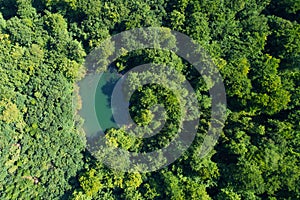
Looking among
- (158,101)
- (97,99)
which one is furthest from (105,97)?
(158,101)

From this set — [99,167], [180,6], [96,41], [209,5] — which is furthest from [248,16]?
[99,167]

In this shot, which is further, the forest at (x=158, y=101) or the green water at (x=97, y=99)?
the green water at (x=97, y=99)

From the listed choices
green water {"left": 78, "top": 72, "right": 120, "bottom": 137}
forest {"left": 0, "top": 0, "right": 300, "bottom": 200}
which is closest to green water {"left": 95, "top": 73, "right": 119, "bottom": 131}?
green water {"left": 78, "top": 72, "right": 120, "bottom": 137}

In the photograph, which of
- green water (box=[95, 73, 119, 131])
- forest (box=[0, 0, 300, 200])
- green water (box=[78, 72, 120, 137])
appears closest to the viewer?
forest (box=[0, 0, 300, 200])

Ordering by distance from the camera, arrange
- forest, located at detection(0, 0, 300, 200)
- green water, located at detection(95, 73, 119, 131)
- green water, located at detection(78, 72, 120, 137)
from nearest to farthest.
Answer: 1. forest, located at detection(0, 0, 300, 200)
2. green water, located at detection(78, 72, 120, 137)
3. green water, located at detection(95, 73, 119, 131)

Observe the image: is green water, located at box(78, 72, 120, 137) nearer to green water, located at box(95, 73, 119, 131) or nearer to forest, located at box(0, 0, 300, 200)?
green water, located at box(95, 73, 119, 131)

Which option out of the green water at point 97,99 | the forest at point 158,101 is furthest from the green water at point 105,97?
the forest at point 158,101

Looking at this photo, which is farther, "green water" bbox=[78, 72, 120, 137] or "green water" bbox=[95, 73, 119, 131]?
"green water" bbox=[95, 73, 119, 131]

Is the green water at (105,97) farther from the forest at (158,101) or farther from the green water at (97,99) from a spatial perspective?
the forest at (158,101)

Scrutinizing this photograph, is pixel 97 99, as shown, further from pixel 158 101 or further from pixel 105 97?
pixel 158 101
